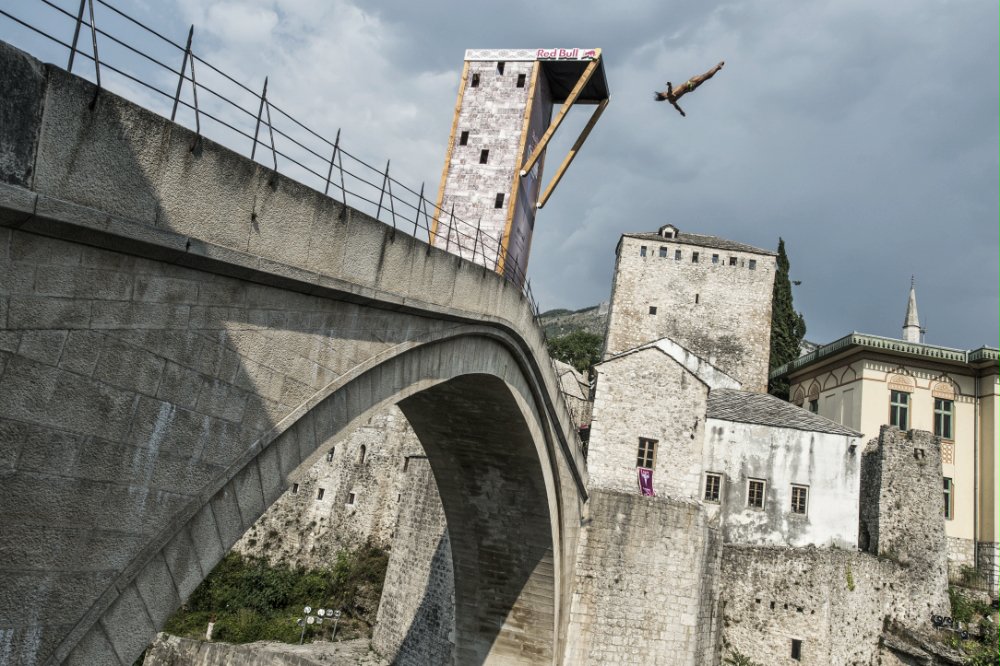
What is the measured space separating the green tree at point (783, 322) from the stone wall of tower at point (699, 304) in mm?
1230

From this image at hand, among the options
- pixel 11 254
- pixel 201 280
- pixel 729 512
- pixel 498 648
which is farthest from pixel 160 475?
pixel 729 512

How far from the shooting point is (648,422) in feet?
61.5

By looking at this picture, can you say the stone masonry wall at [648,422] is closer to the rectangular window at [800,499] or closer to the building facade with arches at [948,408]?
the rectangular window at [800,499]

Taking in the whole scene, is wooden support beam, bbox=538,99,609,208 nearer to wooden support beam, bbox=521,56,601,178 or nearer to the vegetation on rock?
wooden support beam, bbox=521,56,601,178

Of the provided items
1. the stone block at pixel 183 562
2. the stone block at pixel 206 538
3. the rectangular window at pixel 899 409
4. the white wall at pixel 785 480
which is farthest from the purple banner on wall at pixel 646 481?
the stone block at pixel 183 562

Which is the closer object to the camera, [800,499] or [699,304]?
[800,499]

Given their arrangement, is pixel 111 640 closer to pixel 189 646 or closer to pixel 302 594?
pixel 189 646

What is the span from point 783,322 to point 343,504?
22853 millimetres

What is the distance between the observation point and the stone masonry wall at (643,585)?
16.6 m

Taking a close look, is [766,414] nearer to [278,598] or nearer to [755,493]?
[755,493]

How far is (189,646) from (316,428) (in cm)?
1928

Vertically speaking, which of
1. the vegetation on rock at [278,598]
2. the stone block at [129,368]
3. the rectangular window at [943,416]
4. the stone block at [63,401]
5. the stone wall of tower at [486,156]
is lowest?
the vegetation on rock at [278,598]

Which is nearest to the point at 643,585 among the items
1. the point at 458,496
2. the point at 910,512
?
the point at 458,496

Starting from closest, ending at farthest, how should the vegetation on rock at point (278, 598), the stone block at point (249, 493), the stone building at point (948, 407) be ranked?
1. the stone block at point (249, 493)
2. the stone building at point (948, 407)
3. the vegetation on rock at point (278, 598)
